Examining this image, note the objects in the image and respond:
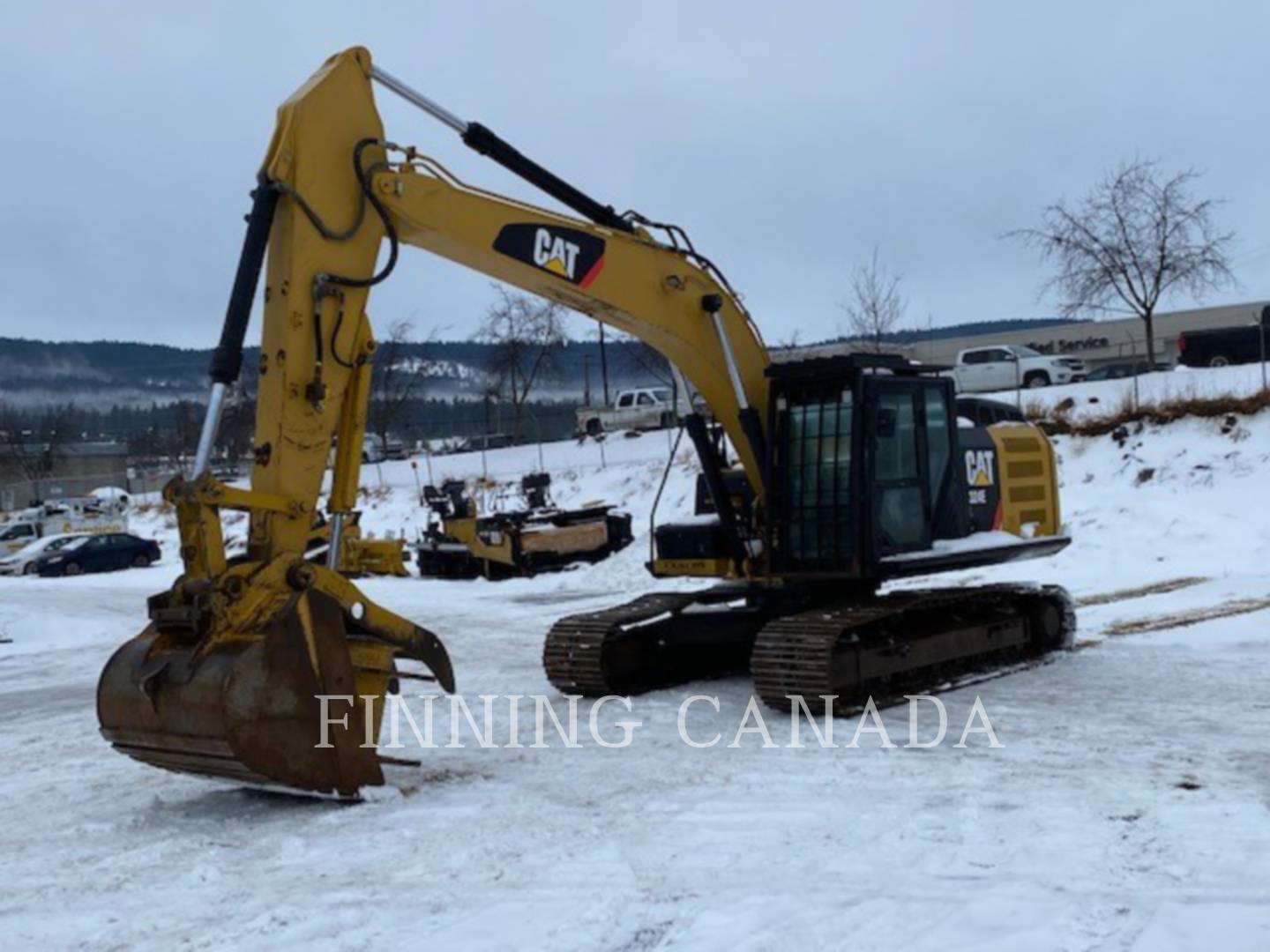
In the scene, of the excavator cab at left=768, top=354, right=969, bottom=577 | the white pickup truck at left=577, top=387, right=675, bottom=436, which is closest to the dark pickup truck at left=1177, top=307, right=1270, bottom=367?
the white pickup truck at left=577, top=387, right=675, bottom=436

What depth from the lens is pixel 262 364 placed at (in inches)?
296

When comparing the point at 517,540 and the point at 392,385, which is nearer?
the point at 517,540

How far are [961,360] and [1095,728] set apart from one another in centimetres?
3077

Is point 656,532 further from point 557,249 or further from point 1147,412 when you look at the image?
point 1147,412

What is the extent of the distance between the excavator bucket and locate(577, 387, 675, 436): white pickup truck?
37.8 metres

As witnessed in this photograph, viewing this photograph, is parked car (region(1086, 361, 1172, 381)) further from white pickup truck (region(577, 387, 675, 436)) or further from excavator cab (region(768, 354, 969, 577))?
excavator cab (region(768, 354, 969, 577))

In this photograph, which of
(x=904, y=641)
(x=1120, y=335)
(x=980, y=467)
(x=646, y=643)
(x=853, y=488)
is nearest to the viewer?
(x=853, y=488)

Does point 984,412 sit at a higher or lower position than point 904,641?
higher

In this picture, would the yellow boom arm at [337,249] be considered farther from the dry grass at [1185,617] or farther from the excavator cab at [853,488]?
the dry grass at [1185,617]

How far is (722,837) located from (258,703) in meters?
2.40

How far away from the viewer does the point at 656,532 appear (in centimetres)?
1121

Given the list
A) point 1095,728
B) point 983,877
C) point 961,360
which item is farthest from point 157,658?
point 961,360

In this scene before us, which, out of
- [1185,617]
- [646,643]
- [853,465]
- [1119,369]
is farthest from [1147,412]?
[1119,369]

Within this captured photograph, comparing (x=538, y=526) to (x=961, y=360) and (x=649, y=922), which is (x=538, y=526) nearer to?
(x=961, y=360)
